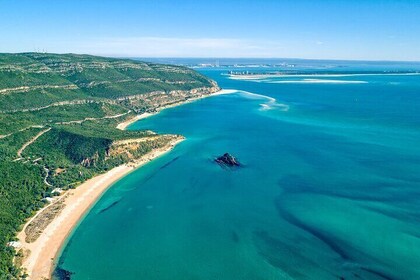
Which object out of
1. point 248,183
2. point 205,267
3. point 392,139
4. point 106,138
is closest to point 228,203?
point 248,183

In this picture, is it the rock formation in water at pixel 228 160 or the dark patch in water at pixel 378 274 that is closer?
the dark patch in water at pixel 378 274

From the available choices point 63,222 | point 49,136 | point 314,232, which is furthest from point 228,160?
point 49,136

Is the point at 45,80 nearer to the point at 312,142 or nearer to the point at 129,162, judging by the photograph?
the point at 129,162

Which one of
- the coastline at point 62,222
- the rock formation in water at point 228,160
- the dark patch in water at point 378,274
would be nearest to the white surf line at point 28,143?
the coastline at point 62,222

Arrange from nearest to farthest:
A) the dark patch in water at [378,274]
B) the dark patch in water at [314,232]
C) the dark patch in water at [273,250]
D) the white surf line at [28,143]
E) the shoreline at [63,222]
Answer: the dark patch in water at [378,274]
the dark patch in water at [273,250]
the shoreline at [63,222]
the dark patch in water at [314,232]
the white surf line at [28,143]

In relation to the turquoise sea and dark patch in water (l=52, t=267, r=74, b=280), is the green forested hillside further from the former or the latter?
the turquoise sea

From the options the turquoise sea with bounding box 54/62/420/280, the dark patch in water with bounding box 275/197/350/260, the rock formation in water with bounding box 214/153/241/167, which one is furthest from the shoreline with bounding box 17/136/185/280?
the dark patch in water with bounding box 275/197/350/260

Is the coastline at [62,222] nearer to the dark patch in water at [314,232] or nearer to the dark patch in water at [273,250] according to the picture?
the dark patch in water at [273,250]
